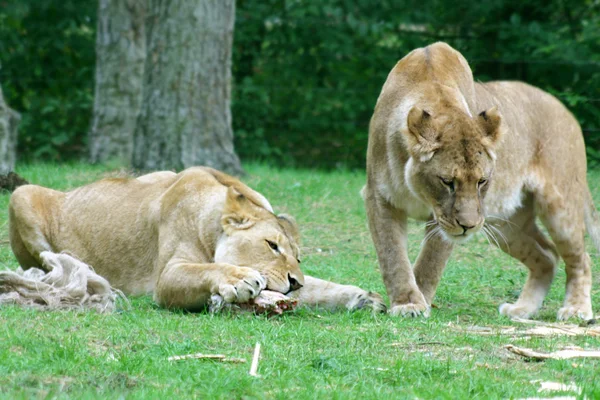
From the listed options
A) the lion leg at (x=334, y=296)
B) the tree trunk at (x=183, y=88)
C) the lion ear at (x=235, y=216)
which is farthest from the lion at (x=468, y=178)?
the tree trunk at (x=183, y=88)

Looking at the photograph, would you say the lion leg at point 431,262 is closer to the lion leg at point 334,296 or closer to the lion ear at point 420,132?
the lion leg at point 334,296

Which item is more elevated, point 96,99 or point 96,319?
point 96,319

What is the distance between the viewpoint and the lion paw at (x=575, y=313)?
605 cm

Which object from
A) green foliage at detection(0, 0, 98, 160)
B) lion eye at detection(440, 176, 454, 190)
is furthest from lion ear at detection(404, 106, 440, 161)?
green foliage at detection(0, 0, 98, 160)

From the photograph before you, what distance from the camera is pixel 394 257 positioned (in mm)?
5832

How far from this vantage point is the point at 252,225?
5.62m

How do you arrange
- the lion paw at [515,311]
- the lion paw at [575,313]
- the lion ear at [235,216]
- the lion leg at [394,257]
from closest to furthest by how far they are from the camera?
the lion ear at [235,216] → the lion leg at [394,257] → the lion paw at [575,313] → the lion paw at [515,311]

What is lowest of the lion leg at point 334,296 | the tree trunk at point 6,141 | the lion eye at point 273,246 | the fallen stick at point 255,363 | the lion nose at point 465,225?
the tree trunk at point 6,141

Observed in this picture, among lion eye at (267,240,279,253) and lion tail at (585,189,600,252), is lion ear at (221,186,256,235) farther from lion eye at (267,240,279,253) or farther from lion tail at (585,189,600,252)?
lion tail at (585,189,600,252)

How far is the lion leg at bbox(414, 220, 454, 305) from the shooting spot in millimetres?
6129

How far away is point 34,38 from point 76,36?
64 cm

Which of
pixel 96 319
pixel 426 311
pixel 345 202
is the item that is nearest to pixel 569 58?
pixel 345 202

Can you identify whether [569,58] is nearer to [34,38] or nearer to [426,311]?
[34,38]

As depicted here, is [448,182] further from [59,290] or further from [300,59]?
[300,59]
